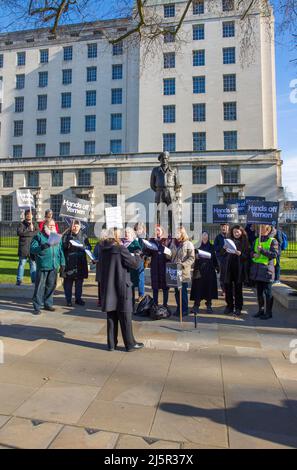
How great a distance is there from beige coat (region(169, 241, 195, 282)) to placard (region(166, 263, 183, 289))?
0.25m

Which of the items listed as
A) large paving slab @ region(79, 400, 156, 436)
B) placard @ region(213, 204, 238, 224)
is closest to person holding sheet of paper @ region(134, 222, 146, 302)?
large paving slab @ region(79, 400, 156, 436)

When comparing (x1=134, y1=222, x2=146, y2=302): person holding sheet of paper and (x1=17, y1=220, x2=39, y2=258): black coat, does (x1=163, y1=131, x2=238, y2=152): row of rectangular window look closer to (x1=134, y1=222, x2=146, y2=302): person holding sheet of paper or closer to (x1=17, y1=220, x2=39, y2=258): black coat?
(x1=134, y1=222, x2=146, y2=302): person holding sheet of paper

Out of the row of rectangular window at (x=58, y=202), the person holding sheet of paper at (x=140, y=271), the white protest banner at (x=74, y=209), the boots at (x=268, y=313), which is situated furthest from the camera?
the row of rectangular window at (x=58, y=202)

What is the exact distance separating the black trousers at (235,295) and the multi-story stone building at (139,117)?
104ft

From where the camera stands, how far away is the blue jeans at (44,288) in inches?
304

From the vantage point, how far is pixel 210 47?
41.7 m

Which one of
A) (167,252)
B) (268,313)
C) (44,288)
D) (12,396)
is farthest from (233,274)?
(12,396)

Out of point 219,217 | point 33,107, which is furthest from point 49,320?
point 33,107

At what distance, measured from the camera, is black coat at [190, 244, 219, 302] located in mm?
8086

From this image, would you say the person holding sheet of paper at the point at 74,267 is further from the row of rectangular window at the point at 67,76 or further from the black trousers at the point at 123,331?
the row of rectangular window at the point at 67,76

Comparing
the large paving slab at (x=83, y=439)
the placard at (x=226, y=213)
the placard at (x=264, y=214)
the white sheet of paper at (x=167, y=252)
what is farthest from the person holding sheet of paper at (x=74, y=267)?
the placard at (x=226, y=213)

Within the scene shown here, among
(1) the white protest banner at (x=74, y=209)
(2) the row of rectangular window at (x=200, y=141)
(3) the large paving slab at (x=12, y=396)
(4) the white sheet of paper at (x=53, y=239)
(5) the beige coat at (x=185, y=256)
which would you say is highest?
(2) the row of rectangular window at (x=200, y=141)

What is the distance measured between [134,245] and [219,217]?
8.59 metres

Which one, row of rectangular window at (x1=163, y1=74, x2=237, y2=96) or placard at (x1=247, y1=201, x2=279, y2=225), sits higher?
row of rectangular window at (x1=163, y1=74, x2=237, y2=96)
